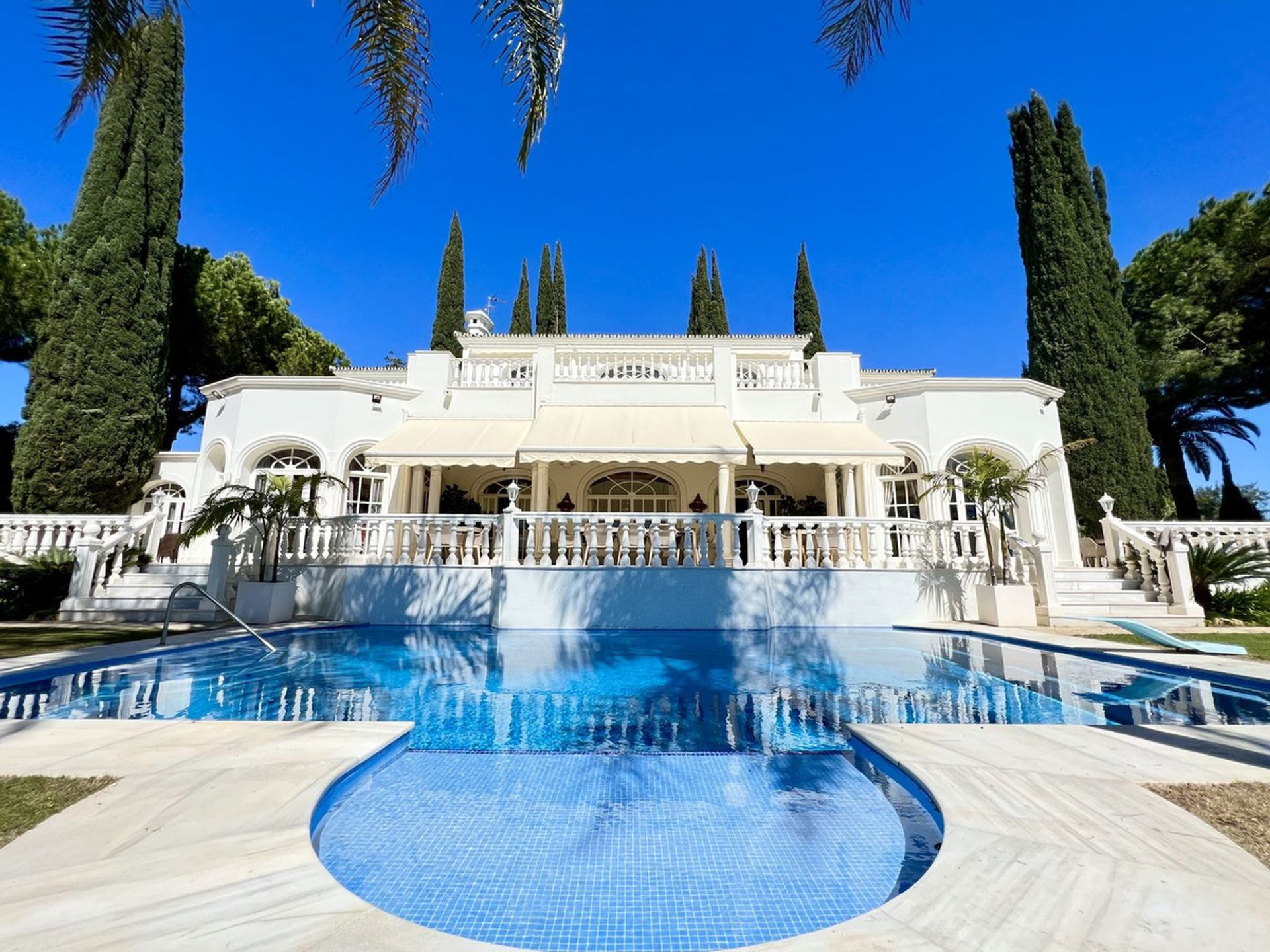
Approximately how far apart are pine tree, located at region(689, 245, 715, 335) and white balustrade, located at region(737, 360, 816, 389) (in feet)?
61.1

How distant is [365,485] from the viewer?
21.0 meters

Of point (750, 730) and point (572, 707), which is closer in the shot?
point (750, 730)

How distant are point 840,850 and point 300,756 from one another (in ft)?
13.1

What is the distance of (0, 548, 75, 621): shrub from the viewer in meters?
13.6

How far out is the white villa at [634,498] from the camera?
13852mm

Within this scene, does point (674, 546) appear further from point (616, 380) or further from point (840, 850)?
point (840, 850)

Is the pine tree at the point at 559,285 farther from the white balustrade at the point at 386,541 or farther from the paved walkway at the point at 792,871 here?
the paved walkway at the point at 792,871

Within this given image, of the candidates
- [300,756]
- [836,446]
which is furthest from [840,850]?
[836,446]

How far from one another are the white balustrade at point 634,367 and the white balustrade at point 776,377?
1.58 meters

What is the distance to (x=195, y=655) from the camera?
33.2 feet

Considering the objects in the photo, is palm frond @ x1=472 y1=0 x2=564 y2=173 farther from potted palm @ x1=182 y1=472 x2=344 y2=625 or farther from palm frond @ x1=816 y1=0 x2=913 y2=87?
potted palm @ x1=182 y1=472 x2=344 y2=625

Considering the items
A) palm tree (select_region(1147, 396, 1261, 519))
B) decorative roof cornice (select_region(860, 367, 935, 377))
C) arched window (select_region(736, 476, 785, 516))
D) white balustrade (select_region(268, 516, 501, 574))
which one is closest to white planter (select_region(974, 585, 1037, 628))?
arched window (select_region(736, 476, 785, 516))

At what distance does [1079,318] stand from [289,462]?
3357 centimetres

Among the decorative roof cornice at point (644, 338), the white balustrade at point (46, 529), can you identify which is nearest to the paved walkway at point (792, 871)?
the white balustrade at point (46, 529)
